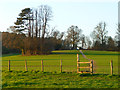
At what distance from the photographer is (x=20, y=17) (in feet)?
210

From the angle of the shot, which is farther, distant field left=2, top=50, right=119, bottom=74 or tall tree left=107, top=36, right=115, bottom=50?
tall tree left=107, top=36, right=115, bottom=50

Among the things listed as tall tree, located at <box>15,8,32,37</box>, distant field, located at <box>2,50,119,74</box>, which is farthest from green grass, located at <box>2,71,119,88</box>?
tall tree, located at <box>15,8,32,37</box>

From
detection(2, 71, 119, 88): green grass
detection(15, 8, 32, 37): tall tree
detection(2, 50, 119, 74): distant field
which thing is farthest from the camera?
detection(15, 8, 32, 37): tall tree

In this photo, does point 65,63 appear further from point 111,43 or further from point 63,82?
point 111,43

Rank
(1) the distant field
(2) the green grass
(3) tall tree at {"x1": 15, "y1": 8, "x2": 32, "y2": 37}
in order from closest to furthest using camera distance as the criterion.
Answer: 1. (2) the green grass
2. (1) the distant field
3. (3) tall tree at {"x1": 15, "y1": 8, "x2": 32, "y2": 37}

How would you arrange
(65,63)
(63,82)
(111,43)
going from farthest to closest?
1. (111,43)
2. (65,63)
3. (63,82)

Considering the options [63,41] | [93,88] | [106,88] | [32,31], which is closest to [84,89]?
[93,88]

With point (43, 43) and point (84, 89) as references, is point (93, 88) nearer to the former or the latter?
point (84, 89)

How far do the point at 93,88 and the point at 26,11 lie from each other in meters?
55.5

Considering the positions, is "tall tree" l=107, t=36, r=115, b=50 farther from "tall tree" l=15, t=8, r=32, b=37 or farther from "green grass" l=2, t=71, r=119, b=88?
"green grass" l=2, t=71, r=119, b=88

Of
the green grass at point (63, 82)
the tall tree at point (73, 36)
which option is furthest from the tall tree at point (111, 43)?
the green grass at point (63, 82)

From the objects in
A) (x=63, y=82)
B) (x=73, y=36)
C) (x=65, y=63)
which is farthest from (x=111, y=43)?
(x=63, y=82)

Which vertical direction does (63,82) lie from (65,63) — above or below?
above

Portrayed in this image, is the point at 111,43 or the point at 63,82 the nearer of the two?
the point at 63,82
